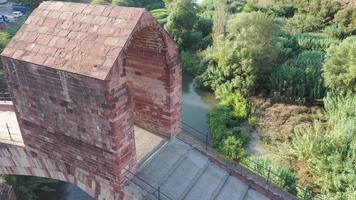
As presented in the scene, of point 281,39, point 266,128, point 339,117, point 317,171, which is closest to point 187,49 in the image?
point 281,39

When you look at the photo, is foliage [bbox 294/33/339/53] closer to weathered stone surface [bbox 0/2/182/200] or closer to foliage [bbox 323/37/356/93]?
foliage [bbox 323/37/356/93]

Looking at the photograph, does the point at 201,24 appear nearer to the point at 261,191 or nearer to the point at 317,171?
the point at 317,171

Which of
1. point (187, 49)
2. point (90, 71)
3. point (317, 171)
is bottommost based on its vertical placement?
point (187, 49)

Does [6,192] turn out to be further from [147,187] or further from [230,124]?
[230,124]

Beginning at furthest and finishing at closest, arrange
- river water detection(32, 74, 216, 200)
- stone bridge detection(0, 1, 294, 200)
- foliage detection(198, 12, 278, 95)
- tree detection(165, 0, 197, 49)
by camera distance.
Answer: tree detection(165, 0, 197, 49) < foliage detection(198, 12, 278, 95) < river water detection(32, 74, 216, 200) < stone bridge detection(0, 1, 294, 200)

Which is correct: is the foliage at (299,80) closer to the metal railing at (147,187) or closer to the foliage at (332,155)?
the foliage at (332,155)

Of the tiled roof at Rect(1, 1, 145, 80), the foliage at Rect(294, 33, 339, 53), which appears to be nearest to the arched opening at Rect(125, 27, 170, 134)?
the tiled roof at Rect(1, 1, 145, 80)
